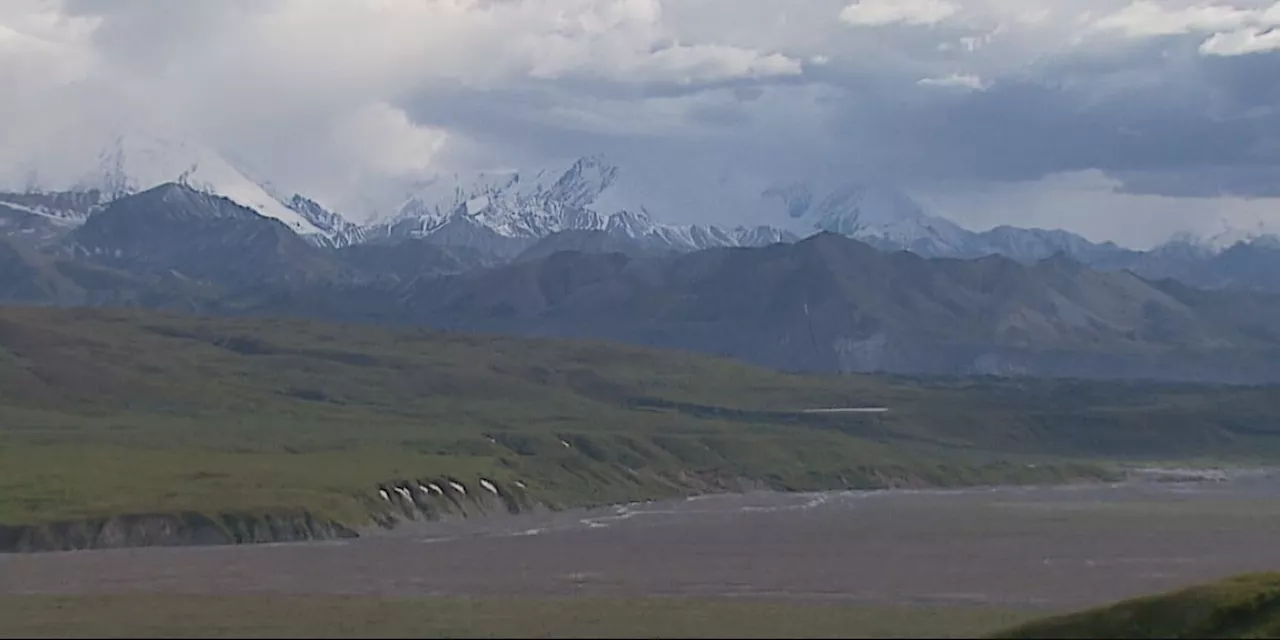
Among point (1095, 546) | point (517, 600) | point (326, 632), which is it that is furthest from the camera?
point (1095, 546)

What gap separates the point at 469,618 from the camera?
106438mm

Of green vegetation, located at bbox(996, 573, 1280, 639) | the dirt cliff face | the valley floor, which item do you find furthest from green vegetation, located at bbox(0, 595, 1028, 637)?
the dirt cliff face

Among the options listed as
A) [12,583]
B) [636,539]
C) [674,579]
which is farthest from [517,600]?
[636,539]

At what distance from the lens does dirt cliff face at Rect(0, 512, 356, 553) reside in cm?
17750

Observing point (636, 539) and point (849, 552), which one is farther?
point (636, 539)

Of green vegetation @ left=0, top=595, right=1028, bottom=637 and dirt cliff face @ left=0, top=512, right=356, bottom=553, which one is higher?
green vegetation @ left=0, top=595, right=1028, bottom=637

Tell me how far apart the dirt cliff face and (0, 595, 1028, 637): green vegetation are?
5253 cm

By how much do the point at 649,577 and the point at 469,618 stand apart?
35.1 metres

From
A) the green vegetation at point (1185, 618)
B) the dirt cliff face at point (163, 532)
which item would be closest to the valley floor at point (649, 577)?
the dirt cliff face at point (163, 532)

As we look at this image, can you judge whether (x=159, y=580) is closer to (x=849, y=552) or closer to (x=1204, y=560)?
(x=849, y=552)

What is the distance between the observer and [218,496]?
19575 centimetres

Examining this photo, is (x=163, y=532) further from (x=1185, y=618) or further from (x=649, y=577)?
(x=1185, y=618)

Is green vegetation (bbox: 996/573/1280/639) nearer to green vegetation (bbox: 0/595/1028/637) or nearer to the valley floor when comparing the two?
green vegetation (bbox: 0/595/1028/637)

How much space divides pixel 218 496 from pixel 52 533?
67.6ft
